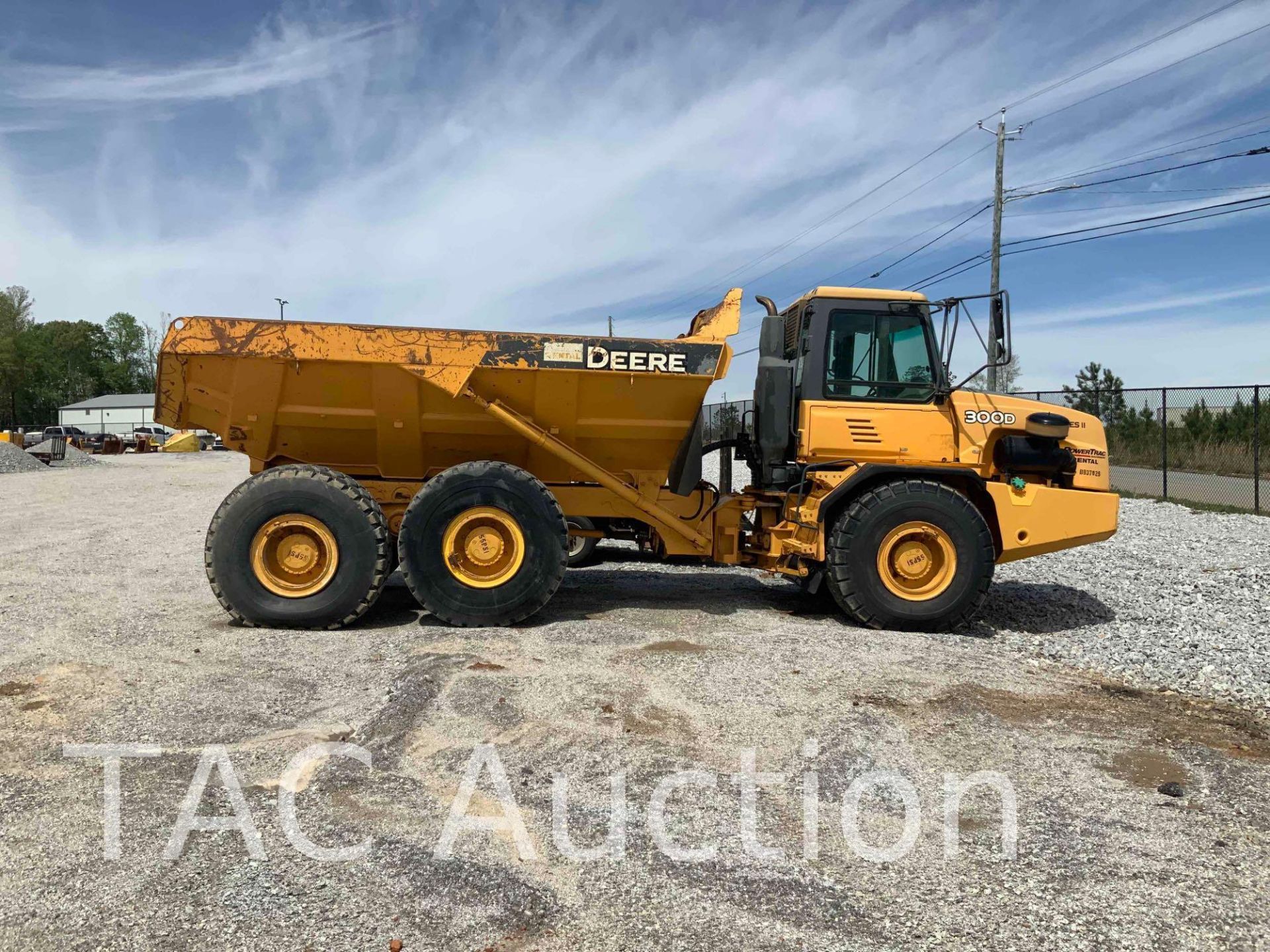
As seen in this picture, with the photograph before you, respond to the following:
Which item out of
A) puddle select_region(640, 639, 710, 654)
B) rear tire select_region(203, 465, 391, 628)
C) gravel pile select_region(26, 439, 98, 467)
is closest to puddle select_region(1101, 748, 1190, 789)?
puddle select_region(640, 639, 710, 654)

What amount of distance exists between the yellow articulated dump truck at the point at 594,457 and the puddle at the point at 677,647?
918 mm

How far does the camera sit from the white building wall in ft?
265

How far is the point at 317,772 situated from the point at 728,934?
6.51 ft

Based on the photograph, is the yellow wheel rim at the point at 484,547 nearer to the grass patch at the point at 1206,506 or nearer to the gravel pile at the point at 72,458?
the grass patch at the point at 1206,506

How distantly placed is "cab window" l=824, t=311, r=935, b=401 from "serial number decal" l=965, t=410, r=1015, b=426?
0.34m

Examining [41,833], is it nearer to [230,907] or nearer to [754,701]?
[230,907]

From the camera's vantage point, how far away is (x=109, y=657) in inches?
202

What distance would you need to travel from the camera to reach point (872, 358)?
6484mm

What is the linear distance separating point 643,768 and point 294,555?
3.46 meters

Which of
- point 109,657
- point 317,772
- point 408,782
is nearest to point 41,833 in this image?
point 317,772

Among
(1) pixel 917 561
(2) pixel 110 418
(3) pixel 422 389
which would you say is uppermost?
(2) pixel 110 418

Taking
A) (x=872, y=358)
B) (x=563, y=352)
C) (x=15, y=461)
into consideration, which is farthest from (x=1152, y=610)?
(x=15, y=461)

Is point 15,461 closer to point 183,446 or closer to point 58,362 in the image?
point 183,446

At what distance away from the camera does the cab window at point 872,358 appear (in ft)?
21.2
